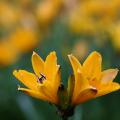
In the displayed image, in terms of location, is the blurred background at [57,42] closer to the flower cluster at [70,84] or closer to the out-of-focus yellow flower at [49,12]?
the out-of-focus yellow flower at [49,12]

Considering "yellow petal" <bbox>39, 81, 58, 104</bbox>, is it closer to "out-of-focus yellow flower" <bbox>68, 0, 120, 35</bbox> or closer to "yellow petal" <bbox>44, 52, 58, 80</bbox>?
"yellow petal" <bbox>44, 52, 58, 80</bbox>

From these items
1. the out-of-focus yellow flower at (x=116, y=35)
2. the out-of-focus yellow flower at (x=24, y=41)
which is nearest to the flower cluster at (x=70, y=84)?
the out-of-focus yellow flower at (x=116, y=35)

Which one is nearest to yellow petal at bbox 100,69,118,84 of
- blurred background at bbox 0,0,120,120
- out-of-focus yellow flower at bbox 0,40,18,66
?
blurred background at bbox 0,0,120,120

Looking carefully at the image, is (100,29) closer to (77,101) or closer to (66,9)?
(66,9)

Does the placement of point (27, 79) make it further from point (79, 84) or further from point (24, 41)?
point (24, 41)

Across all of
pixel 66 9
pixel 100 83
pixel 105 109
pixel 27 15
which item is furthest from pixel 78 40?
pixel 100 83

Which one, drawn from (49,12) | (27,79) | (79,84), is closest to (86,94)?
(79,84)
